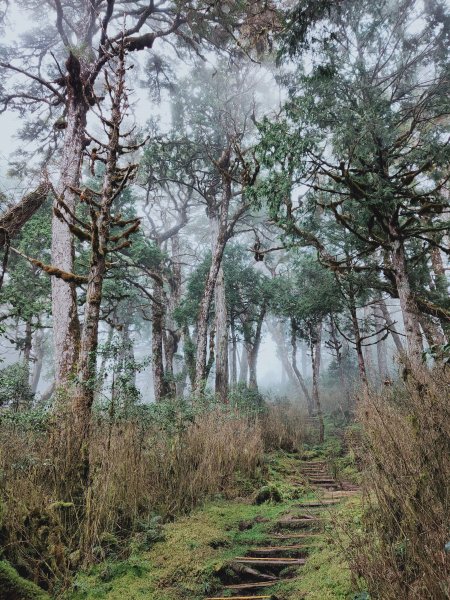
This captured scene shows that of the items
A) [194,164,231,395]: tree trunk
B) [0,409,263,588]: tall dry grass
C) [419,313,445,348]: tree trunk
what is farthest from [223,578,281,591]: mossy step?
[194,164,231,395]: tree trunk

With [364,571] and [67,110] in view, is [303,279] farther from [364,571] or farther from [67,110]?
[364,571]

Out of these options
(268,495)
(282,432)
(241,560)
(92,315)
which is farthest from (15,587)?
(282,432)

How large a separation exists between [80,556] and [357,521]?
86.1 inches

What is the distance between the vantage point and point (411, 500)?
2150mm

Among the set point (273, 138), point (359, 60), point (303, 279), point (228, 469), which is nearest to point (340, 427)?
point (303, 279)

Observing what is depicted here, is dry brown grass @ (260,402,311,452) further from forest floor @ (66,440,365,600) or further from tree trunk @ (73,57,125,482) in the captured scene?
tree trunk @ (73,57,125,482)

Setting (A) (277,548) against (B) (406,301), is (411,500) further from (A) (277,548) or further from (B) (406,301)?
(B) (406,301)

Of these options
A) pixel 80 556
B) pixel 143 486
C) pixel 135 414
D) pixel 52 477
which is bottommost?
pixel 80 556

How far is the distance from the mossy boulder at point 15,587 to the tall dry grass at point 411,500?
77.0 inches

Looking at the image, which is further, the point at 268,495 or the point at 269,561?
the point at 268,495

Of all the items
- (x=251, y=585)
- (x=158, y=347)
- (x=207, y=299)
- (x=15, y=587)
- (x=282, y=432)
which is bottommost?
(x=251, y=585)

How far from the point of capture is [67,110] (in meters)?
8.05

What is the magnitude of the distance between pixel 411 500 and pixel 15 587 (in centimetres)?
245

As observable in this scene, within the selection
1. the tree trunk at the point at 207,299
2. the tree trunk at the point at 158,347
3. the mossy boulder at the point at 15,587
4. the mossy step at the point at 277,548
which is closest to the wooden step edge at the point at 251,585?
the mossy step at the point at 277,548
